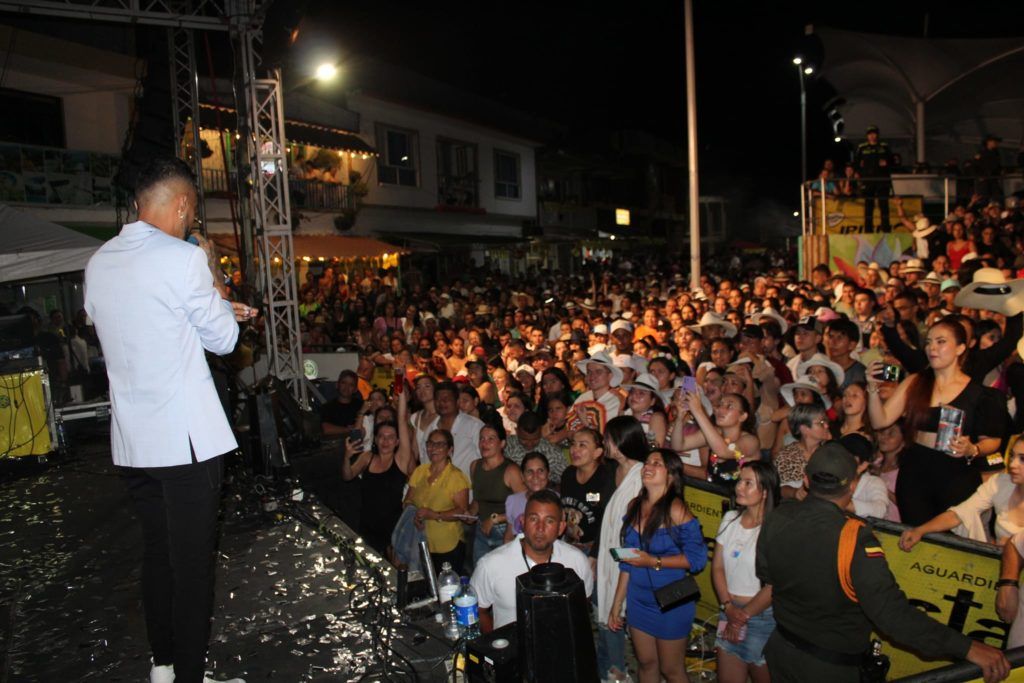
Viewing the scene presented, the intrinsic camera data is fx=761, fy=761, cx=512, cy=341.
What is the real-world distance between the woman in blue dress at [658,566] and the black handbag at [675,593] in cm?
14

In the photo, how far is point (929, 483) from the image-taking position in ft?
14.4

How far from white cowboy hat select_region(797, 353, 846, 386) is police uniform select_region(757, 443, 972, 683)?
9.78ft

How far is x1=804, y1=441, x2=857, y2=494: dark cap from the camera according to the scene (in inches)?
125

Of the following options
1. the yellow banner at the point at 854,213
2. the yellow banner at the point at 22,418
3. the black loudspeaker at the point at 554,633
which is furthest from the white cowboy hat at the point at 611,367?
the yellow banner at the point at 854,213

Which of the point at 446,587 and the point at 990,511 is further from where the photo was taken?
the point at 446,587

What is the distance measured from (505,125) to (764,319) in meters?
24.8

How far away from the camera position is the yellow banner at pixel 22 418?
7.86 metres

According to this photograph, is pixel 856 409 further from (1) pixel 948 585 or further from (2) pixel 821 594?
(2) pixel 821 594

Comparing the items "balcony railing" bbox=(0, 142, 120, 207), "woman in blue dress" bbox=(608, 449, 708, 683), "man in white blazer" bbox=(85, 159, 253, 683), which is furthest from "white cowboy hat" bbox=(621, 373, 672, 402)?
"balcony railing" bbox=(0, 142, 120, 207)

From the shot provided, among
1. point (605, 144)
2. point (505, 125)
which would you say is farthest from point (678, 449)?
point (605, 144)

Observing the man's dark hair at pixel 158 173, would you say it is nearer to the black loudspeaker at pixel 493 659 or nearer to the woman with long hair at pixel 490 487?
the black loudspeaker at pixel 493 659

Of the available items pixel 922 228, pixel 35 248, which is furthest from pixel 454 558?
pixel 922 228

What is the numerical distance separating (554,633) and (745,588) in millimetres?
1843

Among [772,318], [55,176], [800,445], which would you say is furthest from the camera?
[55,176]
